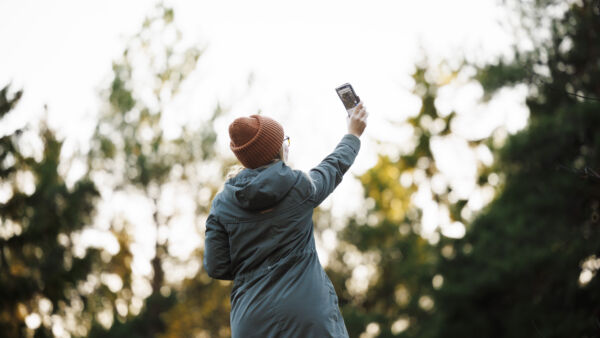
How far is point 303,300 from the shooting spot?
1.86 meters

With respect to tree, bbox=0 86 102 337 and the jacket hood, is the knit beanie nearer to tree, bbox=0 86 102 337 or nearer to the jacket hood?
the jacket hood

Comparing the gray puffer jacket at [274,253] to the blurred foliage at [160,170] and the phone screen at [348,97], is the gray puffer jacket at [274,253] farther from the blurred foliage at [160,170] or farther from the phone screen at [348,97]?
the blurred foliage at [160,170]

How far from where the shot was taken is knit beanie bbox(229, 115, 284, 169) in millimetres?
2016

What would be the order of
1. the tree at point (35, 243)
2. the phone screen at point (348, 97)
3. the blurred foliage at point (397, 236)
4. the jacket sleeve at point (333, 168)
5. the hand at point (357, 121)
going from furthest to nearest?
the blurred foliage at point (397, 236), the tree at point (35, 243), the phone screen at point (348, 97), the hand at point (357, 121), the jacket sleeve at point (333, 168)

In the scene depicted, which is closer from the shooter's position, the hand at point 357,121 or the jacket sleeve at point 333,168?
the jacket sleeve at point 333,168

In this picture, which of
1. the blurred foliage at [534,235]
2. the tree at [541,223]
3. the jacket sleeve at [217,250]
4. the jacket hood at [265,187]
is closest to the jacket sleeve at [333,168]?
the jacket hood at [265,187]

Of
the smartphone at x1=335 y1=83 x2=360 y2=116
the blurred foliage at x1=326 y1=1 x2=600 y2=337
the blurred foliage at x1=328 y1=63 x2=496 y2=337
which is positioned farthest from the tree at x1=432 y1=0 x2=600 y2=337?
the smartphone at x1=335 y1=83 x2=360 y2=116

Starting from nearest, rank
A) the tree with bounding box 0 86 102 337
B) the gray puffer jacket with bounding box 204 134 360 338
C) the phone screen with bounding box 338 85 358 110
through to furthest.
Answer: the gray puffer jacket with bounding box 204 134 360 338, the phone screen with bounding box 338 85 358 110, the tree with bounding box 0 86 102 337

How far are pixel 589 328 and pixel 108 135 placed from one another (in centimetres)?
1218

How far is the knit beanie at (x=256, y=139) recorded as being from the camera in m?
2.02

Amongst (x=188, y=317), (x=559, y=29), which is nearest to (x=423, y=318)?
(x=188, y=317)


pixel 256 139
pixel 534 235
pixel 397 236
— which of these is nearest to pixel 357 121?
pixel 256 139

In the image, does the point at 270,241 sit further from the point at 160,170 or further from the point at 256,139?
the point at 160,170

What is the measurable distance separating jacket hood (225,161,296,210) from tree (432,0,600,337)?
480 cm
